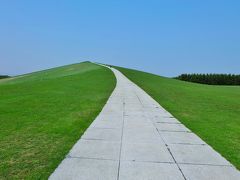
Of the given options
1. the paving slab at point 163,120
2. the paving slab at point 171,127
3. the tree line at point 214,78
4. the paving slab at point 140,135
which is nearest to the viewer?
the paving slab at point 140,135

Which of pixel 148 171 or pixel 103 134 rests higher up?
pixel 103 134

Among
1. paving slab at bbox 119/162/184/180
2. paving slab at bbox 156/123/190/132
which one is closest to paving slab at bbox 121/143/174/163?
paving slab at bbox 119/162/184/180

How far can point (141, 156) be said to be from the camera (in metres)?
5.05

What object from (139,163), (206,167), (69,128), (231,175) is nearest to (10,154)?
(69,128)

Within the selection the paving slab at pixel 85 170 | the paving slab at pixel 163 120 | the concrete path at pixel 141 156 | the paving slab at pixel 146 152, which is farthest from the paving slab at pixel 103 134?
the paving slab at pixel 163 120

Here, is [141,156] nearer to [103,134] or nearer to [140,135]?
[140,135]

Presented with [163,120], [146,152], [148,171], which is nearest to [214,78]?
[163,120]

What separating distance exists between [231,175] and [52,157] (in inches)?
140

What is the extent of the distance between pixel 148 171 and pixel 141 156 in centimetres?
A: 73

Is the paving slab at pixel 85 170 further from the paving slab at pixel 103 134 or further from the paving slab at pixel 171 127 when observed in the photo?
the paving slab at pixel 171 127

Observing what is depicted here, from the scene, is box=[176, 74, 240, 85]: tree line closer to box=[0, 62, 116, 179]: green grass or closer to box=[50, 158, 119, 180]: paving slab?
box=[0, 62, 116, 179]: green grass

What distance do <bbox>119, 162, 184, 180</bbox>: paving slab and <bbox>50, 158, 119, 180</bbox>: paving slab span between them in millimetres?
182

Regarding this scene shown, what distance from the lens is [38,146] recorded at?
554 centimetres

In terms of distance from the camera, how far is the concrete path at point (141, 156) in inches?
166
